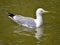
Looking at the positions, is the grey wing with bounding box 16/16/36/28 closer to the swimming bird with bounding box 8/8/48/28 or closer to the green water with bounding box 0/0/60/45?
the swimming bird with bounding box 8/8/48/28

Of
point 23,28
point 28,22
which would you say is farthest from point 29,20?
point 23,28

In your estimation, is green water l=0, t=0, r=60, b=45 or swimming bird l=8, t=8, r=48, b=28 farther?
swimming bird l=8, t=8, r=48, b=28

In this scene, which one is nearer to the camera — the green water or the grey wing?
the green water

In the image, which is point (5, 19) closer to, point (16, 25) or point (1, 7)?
point (16, 25)

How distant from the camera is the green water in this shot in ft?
32.6

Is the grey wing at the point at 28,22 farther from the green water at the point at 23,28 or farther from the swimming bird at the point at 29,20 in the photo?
the green water at the point at 23,28

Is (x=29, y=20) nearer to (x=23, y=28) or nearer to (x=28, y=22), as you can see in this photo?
(x=28, y=22)

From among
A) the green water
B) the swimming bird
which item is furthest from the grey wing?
the green water

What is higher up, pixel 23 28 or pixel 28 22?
pixel 28 22

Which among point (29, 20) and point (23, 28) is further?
point (29, 20)

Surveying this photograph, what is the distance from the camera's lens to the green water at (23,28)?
994 centimetres

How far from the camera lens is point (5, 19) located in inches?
468

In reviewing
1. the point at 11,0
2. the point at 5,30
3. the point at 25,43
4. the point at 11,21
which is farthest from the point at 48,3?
the point at 25,43

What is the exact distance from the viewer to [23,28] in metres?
11.4
